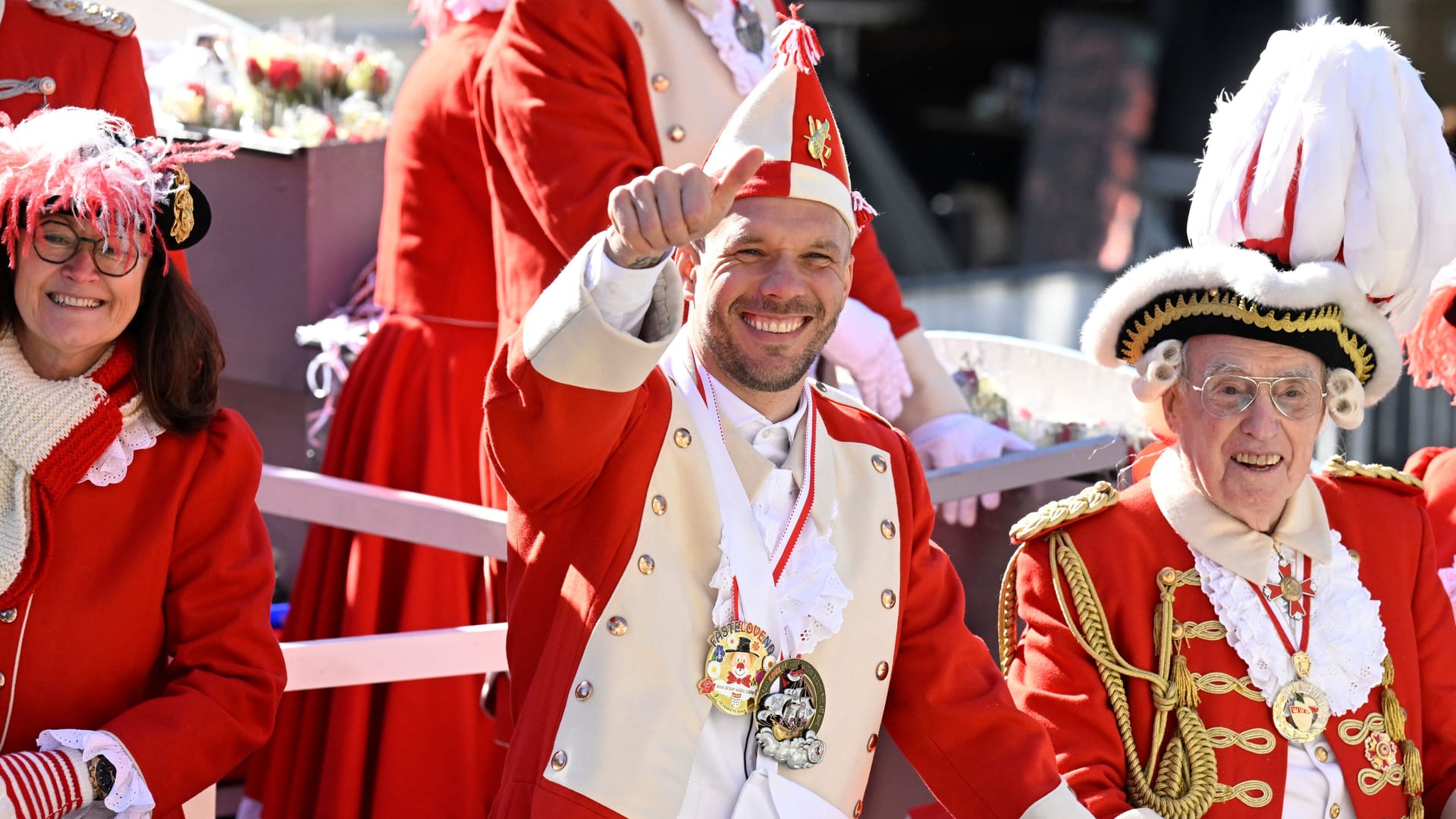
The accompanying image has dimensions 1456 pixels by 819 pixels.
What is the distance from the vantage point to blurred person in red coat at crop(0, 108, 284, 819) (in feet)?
9.03

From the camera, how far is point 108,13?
350cm

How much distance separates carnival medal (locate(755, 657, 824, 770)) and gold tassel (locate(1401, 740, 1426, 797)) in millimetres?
1122

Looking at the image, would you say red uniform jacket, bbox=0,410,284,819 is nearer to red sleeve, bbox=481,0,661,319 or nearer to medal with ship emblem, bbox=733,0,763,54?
red sleeve, bbox=481,0,661,319

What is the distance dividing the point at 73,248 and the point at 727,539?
1083 mm

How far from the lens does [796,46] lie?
2.87 meters

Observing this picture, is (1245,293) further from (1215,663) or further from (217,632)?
(217,632)

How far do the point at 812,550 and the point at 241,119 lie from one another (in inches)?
123

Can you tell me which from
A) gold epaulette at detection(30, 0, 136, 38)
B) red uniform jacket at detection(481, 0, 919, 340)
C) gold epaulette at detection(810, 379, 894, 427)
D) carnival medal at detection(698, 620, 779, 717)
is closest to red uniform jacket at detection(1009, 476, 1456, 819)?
gold epaulette at detection(810, 379, 894, 427)

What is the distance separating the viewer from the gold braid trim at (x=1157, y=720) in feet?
10.1

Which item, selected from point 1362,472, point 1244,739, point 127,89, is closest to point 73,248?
point 127,89

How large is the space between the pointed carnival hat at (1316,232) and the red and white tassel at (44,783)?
187cm

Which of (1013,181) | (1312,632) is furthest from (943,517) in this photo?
(1013,181)

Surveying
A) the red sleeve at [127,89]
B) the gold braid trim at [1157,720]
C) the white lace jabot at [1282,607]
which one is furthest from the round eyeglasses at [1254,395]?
the red sleeve at [127,89]

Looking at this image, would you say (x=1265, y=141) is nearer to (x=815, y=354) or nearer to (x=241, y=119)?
(x=815, y=354)
